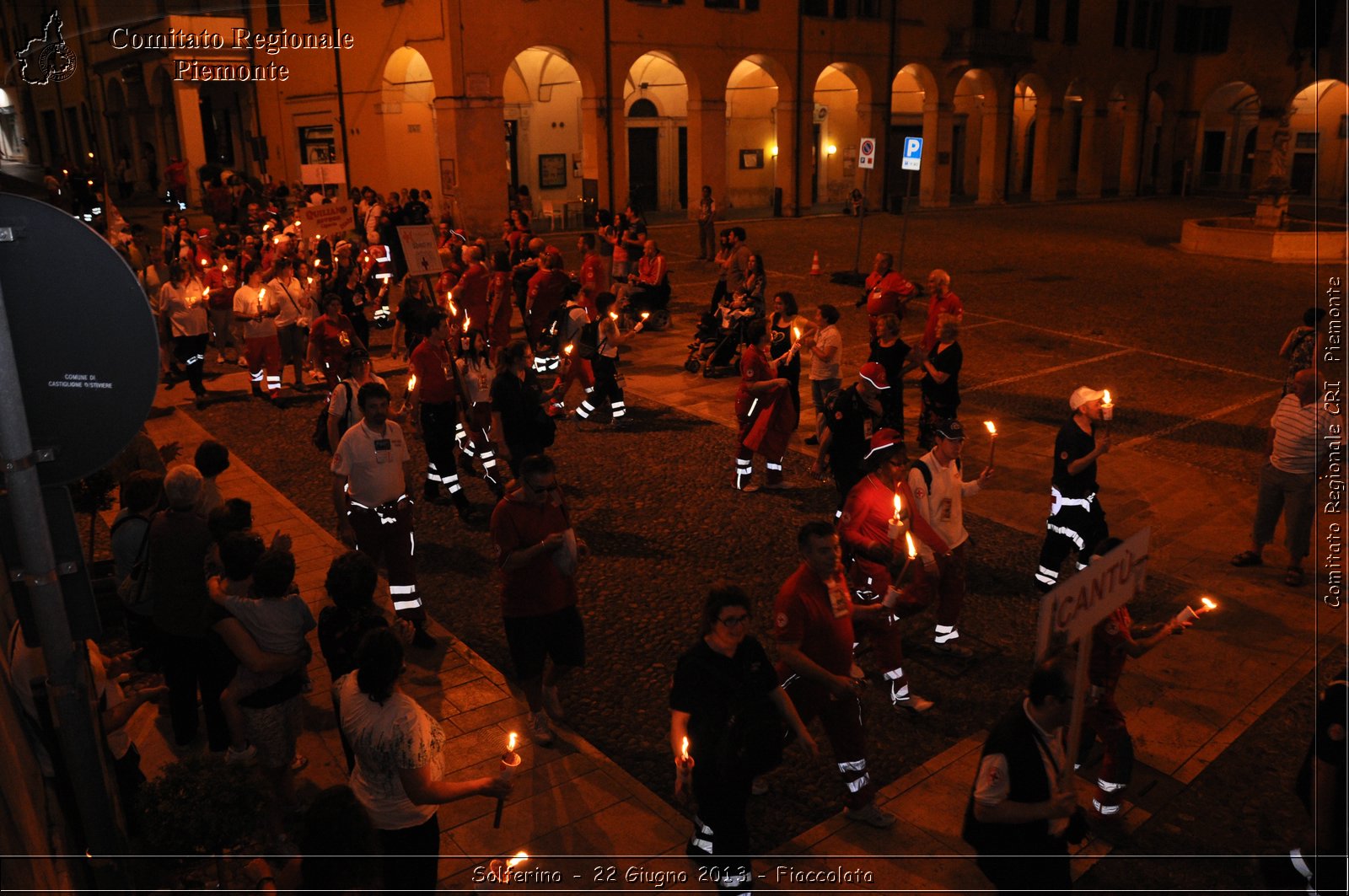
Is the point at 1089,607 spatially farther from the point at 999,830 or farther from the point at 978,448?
the point at 978,448

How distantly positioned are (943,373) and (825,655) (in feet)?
19.9

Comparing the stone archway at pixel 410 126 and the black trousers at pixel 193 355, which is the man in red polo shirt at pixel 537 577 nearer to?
the black trousers at pixel 193 355

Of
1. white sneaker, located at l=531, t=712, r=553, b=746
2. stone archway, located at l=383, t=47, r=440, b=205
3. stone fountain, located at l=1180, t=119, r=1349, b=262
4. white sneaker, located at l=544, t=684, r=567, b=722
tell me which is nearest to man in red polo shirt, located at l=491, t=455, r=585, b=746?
white sneaker, located at l=531, t=712, r=553, b=746

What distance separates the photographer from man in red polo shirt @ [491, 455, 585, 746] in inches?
230

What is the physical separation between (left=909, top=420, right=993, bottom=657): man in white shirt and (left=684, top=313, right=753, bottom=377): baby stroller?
8.05m

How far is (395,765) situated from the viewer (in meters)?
4.11

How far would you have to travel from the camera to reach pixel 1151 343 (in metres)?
17.0

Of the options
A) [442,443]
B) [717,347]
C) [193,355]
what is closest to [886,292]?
[717,347]

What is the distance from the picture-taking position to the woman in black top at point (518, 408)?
8711 mm

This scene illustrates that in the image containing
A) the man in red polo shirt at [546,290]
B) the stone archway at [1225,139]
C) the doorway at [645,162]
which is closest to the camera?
the man in red polo shirt at [546,290]

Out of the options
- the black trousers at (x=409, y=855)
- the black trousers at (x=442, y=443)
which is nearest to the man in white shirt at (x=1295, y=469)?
the black trousers at (x=442, y=443)

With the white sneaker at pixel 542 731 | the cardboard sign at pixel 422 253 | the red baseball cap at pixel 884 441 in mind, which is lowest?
the white sneaker at pixel 542 731

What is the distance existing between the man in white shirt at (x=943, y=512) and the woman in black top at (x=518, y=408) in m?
3.46

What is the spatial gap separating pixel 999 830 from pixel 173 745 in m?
4.81
